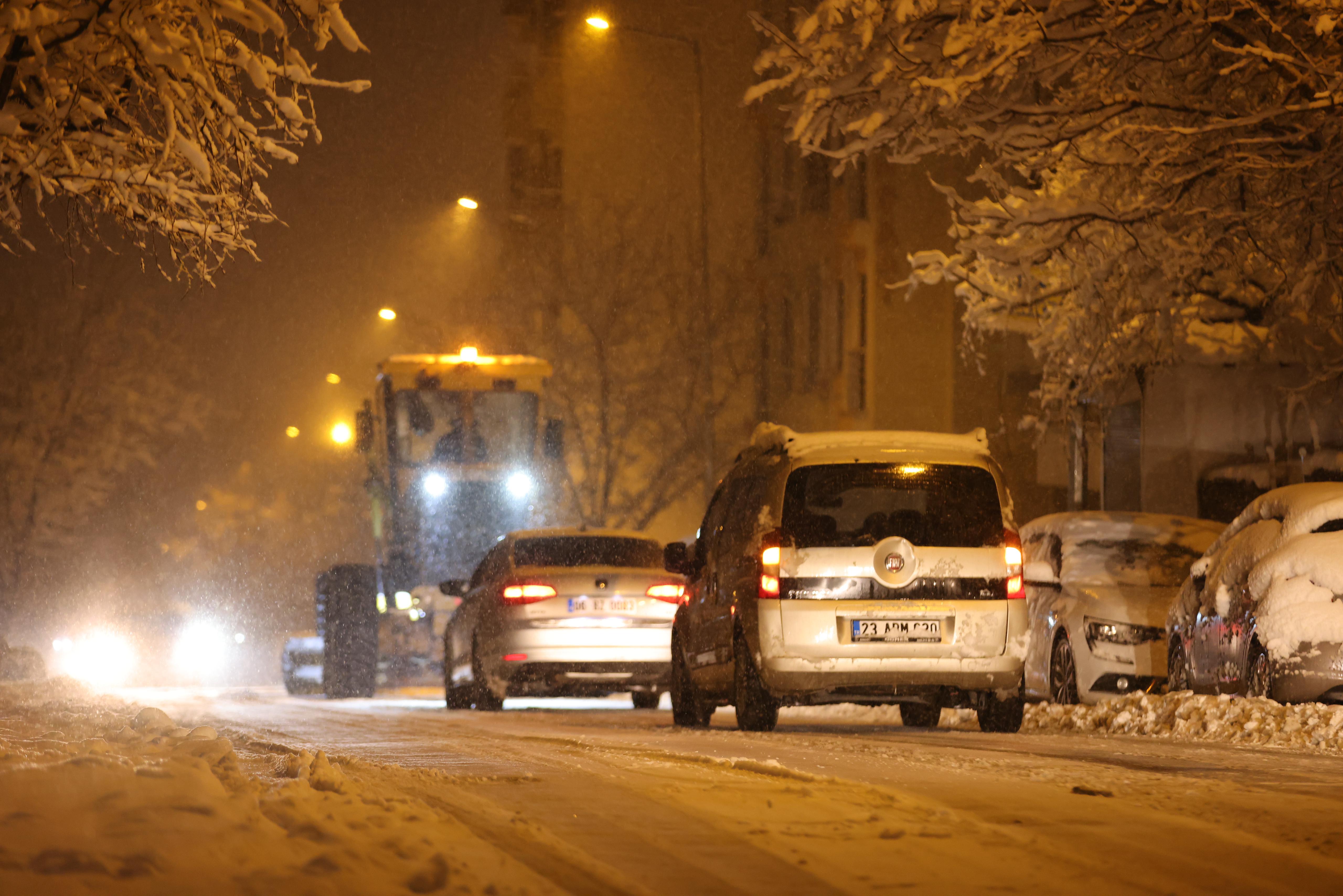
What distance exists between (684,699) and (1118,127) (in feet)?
18.9

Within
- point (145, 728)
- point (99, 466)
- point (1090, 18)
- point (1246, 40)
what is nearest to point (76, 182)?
point (145, 728)

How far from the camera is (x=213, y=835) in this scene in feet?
16.9

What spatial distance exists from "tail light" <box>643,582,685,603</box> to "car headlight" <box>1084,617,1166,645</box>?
370 cm

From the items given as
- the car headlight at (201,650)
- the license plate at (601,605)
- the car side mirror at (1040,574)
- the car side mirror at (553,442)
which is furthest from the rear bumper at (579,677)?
the car headlight at (201,650)

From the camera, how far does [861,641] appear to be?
36.9 feet

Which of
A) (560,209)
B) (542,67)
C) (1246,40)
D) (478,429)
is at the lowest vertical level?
(478,429)

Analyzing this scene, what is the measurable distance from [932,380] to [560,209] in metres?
13.6

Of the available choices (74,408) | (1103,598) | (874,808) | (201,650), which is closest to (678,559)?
(1103,598)

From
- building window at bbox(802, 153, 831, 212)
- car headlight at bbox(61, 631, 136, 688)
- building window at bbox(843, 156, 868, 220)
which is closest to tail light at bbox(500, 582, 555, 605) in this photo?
building window at bbox(843, 156, 868, 220)

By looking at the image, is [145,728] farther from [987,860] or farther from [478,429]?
[478,429]

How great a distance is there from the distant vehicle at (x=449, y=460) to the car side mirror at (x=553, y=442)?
0.01 metres

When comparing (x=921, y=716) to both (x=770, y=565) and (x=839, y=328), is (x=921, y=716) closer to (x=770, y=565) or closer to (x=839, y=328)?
(x=770, y=565)

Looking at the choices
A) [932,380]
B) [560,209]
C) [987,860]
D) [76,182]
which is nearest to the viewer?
[987,860]

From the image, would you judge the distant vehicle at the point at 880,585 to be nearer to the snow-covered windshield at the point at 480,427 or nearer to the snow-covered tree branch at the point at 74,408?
the snow-covered windshield at the point at 480,427
